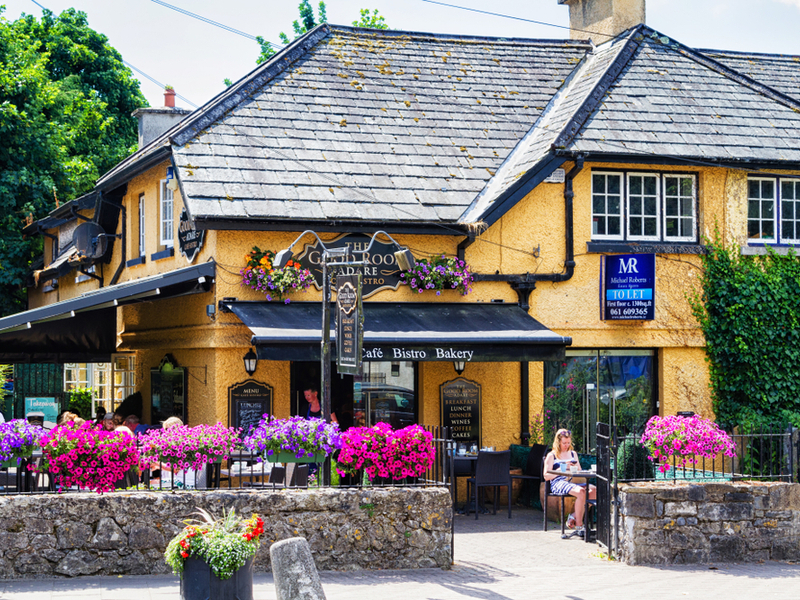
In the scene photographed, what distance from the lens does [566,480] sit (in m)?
12.7

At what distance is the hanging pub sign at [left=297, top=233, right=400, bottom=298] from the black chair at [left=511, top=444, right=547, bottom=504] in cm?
312

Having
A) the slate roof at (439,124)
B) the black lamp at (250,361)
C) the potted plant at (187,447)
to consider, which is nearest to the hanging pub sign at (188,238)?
the slate roof at (439,124)

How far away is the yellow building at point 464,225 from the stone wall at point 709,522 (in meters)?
3.47

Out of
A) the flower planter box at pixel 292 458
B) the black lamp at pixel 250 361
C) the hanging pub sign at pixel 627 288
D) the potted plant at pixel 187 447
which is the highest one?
the hanging pub sign at pixel 627 288

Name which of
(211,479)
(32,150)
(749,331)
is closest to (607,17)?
(749,331)

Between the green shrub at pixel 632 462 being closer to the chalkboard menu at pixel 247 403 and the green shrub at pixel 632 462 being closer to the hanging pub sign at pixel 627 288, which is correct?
the hanging pub sign at pixel 627 288

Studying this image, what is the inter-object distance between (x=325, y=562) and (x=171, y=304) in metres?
7.58

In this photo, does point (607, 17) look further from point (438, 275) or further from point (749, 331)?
point (438, 275)

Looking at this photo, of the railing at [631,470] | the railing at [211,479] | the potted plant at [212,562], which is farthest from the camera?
the railing at [631,470]

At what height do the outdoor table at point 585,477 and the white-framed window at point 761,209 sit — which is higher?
the white-framed window at point 761,209

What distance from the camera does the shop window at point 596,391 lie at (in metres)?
15.6

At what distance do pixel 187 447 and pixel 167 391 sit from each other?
22.9ft

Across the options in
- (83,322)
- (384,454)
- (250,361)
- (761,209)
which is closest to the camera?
(384,454)

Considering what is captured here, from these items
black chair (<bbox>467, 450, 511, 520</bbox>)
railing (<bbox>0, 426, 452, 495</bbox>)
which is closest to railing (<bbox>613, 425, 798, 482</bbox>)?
railing (<bbox>0, 426, 452, 495</bbox>)
